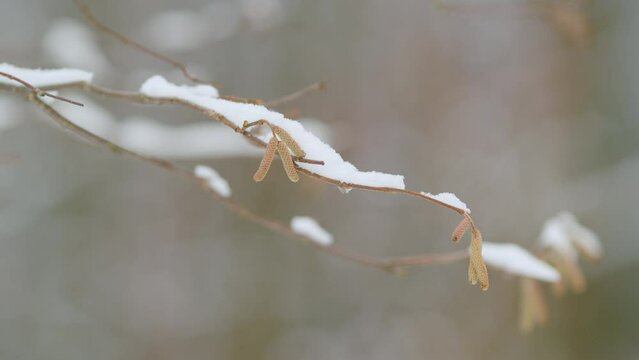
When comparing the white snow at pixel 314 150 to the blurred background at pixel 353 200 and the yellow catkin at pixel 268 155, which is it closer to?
the yellow catkin at pixel 268 155

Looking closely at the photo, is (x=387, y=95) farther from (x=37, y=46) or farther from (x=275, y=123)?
(x=275, y=123)

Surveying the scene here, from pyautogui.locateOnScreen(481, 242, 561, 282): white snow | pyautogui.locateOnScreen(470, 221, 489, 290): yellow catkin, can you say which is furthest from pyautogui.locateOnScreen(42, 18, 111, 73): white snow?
pyautogui.locateOnScreen(470, 221, 489, 290): yellow catkin

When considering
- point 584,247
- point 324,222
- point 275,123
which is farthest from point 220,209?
point 275,123

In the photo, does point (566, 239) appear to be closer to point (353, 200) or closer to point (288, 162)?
point (288, 162)

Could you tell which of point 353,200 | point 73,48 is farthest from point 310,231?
point 353,200

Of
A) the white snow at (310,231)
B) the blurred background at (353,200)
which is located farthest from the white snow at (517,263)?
the blurred background at (353,200)
